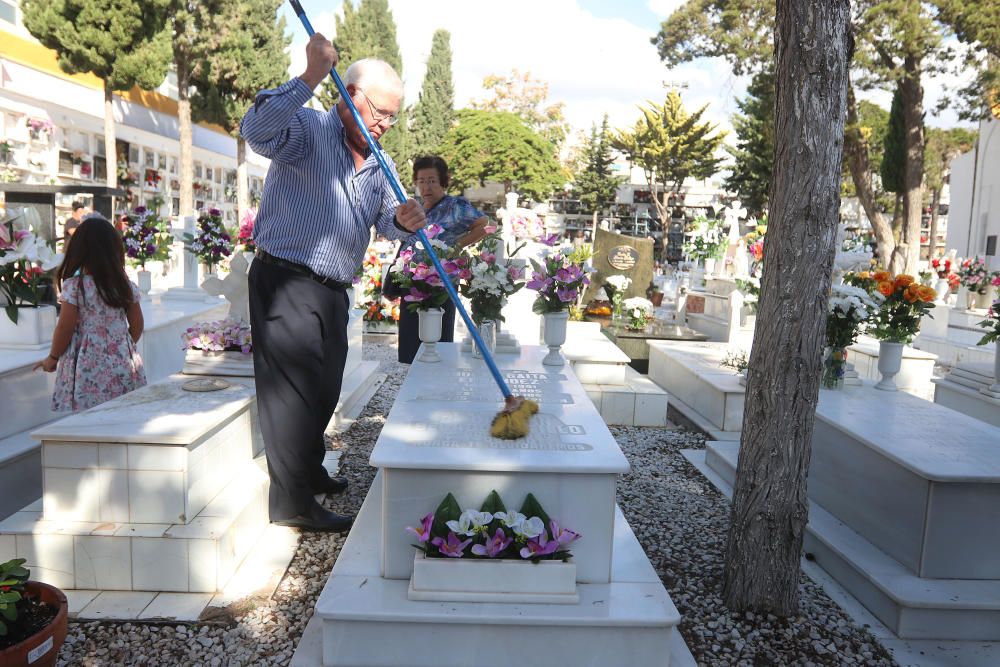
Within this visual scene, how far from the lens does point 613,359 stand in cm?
621

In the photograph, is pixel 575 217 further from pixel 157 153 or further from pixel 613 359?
pixel 613 359

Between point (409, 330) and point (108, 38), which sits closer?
point (409, 330)

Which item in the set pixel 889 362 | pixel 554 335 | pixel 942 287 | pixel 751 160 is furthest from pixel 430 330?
pixel 751 160

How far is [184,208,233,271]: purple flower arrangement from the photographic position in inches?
288

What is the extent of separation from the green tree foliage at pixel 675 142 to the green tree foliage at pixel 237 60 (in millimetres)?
21965

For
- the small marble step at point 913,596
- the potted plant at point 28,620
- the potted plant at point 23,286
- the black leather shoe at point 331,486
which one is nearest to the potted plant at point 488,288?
the black leather shoe at point 331,486

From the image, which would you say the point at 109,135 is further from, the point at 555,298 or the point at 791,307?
the point at 791,307

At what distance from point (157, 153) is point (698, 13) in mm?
16739

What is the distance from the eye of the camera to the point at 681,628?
278 centimetres

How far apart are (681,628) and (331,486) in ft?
6.46

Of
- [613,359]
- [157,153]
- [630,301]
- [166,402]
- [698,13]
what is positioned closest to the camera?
[166,402]

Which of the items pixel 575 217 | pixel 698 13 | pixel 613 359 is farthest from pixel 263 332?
pixel 575 217

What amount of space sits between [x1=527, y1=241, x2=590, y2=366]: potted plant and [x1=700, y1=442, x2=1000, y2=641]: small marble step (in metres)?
1.75

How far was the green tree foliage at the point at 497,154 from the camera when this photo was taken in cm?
3731
